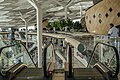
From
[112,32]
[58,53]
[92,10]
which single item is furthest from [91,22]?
[112,32]

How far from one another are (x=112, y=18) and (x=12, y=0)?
659 inches

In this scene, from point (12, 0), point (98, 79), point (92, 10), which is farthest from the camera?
point (12, 0)

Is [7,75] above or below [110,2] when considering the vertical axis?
below

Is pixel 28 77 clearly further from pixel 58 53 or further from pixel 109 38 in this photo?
pixel 58 53

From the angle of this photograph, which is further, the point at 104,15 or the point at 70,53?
the point at 104,15

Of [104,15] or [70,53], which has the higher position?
[104,15]

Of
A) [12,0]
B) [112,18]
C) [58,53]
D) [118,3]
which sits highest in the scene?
[12,0]

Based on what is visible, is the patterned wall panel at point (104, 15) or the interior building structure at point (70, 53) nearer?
the interior building structure at point (70, 53)

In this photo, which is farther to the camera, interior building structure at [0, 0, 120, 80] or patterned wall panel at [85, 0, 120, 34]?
patterned wall panel at [85, 0, 120, 34]

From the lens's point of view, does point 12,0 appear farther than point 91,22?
Yes

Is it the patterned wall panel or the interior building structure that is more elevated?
the patterned wall panel

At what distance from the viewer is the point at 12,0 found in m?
29.1

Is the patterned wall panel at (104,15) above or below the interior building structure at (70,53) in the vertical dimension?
above

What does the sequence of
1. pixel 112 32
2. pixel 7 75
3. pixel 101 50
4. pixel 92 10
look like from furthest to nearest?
pixel 92 10, pixel 112 32, pixel 101 50, pixel 7 75
